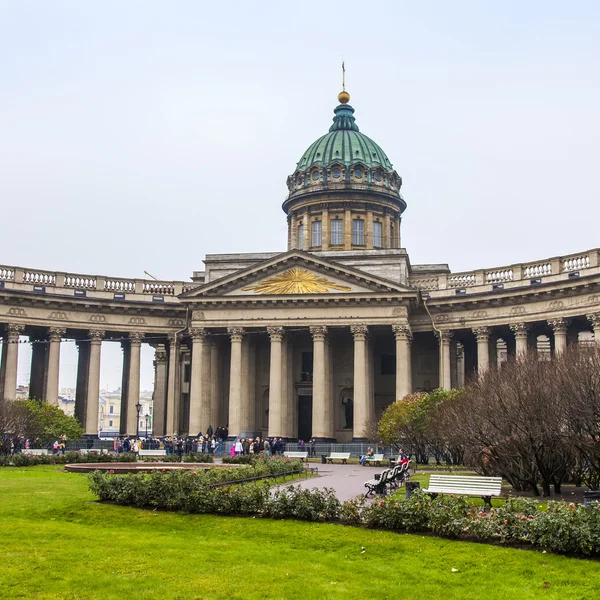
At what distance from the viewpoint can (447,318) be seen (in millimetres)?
63281

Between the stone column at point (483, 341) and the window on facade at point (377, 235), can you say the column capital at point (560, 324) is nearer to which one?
the stone column at point (483, 341)

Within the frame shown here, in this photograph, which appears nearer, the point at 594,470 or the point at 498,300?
the point at 594,470

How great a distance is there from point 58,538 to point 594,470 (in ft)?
57.8

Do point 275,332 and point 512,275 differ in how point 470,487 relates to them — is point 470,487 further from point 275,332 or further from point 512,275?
point 275,332

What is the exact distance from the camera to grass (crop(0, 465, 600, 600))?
15375 mm

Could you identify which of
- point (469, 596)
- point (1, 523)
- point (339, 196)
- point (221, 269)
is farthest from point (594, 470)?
point (339, 196)

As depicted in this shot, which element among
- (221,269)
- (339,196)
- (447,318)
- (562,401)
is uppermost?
(339,196)

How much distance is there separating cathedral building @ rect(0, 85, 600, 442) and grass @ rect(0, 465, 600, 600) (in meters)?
36.5

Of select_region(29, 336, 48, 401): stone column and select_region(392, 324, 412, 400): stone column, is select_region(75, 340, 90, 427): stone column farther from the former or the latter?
select_region(392, 324, 412, 400): stone column

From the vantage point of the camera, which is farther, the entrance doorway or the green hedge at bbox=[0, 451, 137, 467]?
the entrance doorway

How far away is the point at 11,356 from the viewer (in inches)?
2392

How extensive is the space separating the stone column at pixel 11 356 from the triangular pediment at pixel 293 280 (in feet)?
39.6

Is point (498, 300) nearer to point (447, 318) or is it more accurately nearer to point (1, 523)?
point (447, 318)

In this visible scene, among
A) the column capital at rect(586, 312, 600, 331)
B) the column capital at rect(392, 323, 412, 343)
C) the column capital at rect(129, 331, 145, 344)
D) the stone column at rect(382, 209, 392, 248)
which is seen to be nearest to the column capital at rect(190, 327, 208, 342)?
the column capital at rect(129, 331, 145, 344)
